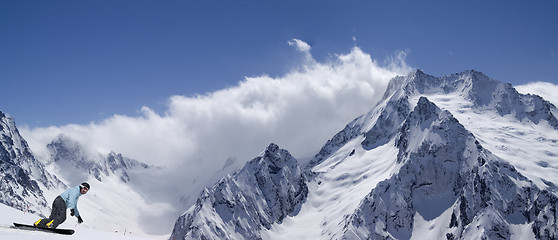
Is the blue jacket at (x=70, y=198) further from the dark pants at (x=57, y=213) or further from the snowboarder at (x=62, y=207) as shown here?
the dark pants at (x=57, y=213)

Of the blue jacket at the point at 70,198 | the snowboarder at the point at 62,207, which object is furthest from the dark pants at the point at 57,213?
the blue jacket at the point at 70,198

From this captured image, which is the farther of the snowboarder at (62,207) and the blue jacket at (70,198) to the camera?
the blue jacket at (70,198)

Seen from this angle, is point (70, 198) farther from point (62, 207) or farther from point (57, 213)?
point (57, 213)

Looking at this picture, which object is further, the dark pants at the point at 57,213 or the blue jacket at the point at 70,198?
the blue jacket at the point at 70,198

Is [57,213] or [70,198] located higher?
[70,198]

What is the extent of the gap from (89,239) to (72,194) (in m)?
3.22

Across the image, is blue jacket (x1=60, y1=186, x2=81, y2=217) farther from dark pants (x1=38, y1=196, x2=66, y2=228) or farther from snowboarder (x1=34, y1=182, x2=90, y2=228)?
dark pants (x1=38, y1=196, x2=66, y2=228)

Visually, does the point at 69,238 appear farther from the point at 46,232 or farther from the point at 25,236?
the point at 25,236

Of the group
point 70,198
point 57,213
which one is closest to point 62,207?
point 57,213

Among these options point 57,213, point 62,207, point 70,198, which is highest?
point 70,198

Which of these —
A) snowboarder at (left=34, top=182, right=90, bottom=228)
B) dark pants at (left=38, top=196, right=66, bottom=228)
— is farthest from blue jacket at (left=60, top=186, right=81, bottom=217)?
dark pants at (left=38, top=196, right=66, bottom=228)

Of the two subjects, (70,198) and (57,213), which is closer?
(57,213)

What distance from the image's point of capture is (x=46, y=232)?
2359 cm

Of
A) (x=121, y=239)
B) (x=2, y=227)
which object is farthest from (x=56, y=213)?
(x=121, y=239)
